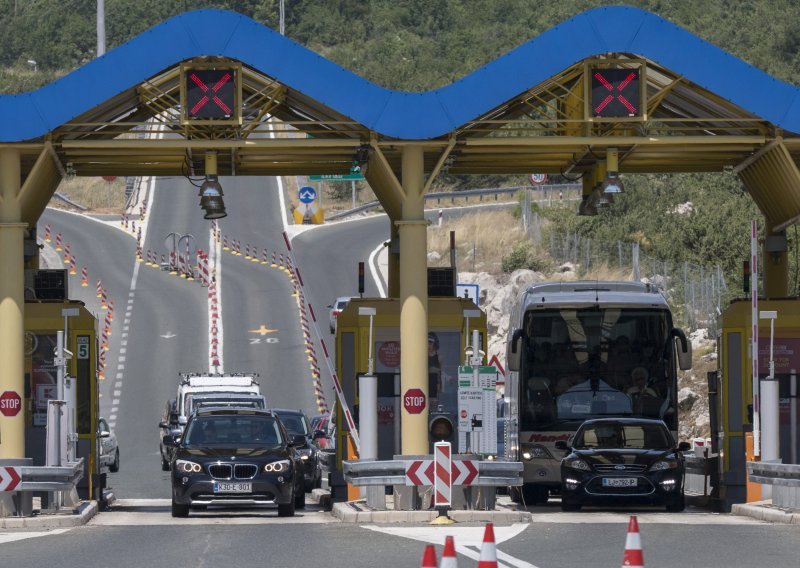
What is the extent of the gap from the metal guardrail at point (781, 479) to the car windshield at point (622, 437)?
102 inches

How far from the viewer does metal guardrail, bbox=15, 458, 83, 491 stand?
22.9 meters

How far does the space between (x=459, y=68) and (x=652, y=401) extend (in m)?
116

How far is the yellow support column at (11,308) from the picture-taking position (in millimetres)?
25109

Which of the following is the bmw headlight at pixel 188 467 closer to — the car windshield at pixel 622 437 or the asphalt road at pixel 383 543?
the asphalt road at pixel 383 543

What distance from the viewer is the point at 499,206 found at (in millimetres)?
89438

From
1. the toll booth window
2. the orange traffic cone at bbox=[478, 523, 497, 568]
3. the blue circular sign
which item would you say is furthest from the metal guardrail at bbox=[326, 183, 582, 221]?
the orange traffic cone at bbox=[478, 523, 497, 568]

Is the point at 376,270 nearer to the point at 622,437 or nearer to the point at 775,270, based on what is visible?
the point at 775,270

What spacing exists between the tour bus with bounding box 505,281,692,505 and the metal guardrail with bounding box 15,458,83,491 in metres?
8.23

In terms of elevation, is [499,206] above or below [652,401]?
above

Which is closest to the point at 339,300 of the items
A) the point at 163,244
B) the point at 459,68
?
the point at 163,244

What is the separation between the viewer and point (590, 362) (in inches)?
1141

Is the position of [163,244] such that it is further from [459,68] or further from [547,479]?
[459,68]

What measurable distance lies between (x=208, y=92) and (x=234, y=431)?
5.13 meters

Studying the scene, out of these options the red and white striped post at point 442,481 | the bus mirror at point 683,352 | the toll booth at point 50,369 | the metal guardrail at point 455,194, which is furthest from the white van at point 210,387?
the metal guardrail at point 455,194
